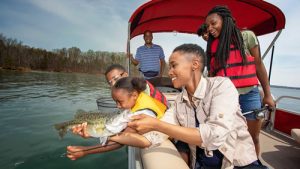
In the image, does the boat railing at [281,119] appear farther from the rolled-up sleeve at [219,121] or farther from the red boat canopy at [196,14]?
the rolled-up sleeve at [219,121]

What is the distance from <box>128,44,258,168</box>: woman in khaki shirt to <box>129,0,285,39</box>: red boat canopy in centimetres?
262

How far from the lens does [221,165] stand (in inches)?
66.4

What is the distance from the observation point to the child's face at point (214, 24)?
7.95 feet

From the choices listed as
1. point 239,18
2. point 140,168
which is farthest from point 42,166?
point 239,18

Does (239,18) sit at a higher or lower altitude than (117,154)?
higher

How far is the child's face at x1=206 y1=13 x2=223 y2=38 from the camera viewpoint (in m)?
2.42

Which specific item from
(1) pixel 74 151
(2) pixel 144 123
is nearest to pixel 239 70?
(2) pixel 144 123

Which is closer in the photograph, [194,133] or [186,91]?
[194,133]

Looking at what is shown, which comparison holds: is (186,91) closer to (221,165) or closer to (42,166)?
(221,165)

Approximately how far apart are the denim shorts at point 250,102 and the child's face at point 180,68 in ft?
3.82

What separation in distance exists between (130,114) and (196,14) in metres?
3.57

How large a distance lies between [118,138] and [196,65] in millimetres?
1034

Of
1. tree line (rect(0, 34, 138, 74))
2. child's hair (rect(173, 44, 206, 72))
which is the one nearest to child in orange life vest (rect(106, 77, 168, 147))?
child's hair (rect(173, 44, 206, 72))

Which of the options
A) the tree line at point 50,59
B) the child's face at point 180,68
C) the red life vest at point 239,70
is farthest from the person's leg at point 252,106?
the tree line at point 50,59
